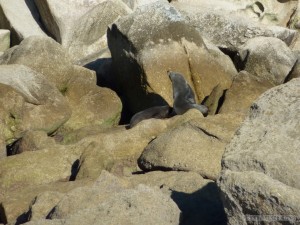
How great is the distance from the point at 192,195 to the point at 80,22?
1192cm

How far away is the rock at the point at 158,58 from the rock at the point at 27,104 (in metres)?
1.11

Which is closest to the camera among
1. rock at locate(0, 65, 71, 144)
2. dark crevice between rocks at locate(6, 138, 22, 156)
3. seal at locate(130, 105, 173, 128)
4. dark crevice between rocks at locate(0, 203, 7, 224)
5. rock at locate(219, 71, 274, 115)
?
dark crevice between rocks at locate(0, 203, 7, 224)

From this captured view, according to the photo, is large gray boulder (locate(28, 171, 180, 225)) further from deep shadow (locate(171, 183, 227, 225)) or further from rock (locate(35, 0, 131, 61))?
rock (locate(35, 0, 131, 61))

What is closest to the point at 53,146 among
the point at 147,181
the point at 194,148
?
the point at 194,148

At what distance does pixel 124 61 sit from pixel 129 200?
8.02m

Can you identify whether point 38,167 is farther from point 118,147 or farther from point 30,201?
point 30,201

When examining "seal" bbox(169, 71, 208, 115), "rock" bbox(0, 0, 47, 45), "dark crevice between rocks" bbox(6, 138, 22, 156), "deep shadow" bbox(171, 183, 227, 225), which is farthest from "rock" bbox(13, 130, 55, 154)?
"rock" bbox(0, 0, 47, 45)

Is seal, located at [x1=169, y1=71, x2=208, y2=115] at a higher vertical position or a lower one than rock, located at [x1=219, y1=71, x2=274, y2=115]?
lower

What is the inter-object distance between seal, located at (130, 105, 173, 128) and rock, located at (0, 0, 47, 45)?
593 centimetres

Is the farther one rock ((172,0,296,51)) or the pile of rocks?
rock ((172,0,296,51))

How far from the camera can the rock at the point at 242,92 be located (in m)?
10.5

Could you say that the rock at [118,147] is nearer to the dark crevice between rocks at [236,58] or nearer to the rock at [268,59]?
the rock at [268,59]

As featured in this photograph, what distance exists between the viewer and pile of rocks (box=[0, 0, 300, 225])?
4289 millimetres

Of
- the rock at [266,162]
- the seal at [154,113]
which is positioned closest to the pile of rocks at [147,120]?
the rock at [266,162]
